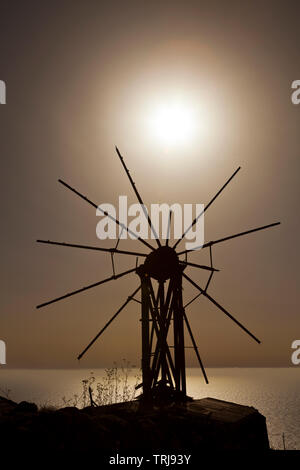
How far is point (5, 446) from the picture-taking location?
20.8 feet

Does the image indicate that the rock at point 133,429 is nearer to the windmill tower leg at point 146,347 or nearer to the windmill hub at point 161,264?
the windmill tower leg at point 146,347

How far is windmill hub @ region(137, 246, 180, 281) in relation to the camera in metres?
13.5

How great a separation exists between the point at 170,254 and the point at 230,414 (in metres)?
6.69

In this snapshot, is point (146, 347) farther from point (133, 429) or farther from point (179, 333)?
point (133, 429)

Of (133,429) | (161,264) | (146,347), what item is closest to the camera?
(133,429)

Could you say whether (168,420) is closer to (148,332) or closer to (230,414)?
(230,414)

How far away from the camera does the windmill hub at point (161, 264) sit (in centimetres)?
1355

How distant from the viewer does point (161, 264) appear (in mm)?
13508

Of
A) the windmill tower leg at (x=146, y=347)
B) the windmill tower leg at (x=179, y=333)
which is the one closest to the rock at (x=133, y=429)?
the windmill tower leg at (x=146, y=347)

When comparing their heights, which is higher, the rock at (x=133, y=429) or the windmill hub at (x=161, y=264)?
the windmill hub at (x=161, y=264)

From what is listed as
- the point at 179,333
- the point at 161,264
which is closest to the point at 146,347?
the point at 179,333

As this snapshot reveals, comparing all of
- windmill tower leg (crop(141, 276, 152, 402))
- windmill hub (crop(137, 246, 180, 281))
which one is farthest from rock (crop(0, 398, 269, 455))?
windmill hub (crop(137, 246, 180, 281))

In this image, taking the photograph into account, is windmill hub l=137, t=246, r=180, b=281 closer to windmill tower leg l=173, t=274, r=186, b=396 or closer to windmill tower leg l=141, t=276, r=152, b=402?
windmill tower leg l=173, t=274, r=186, b=396
